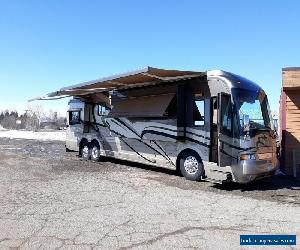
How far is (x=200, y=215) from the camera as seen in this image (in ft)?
22.3

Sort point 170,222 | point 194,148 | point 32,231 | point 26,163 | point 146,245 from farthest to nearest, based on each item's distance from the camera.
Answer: point 26,163 → point 194,148 → point 170,222 → point 32,231 → point 146,245

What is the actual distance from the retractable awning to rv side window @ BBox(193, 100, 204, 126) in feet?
Answer: 2.56

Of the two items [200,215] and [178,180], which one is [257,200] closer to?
[200,215]

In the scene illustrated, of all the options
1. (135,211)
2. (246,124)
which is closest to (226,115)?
(246,124)

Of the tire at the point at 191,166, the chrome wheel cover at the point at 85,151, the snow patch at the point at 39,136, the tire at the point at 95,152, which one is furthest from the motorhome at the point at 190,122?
the snow patch at the point at 39,136

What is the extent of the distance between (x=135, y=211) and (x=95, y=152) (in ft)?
28.1

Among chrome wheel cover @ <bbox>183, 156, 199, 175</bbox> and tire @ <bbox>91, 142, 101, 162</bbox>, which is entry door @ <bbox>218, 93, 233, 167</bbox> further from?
tire @ <bbox>91, 142, 101, 162</bbox>

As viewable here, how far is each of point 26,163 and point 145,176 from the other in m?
4.99

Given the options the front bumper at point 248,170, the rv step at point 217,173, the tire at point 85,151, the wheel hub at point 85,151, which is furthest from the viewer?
the wheel hub at point 85,151

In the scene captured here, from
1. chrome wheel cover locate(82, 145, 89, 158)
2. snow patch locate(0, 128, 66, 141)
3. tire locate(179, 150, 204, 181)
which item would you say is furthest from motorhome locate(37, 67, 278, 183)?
snow patch locate(0, 128, 66, 141)

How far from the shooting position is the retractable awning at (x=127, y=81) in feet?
34.4

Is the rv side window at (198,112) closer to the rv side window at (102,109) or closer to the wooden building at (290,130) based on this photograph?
the wooden building at (290,130)

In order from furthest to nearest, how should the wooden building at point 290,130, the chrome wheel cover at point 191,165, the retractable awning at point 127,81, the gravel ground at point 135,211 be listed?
the wooden building at point 290,130, the chrome wheel cover at point 191,165, the retractable awning at point 127,81, the gravel ground at point 135,211

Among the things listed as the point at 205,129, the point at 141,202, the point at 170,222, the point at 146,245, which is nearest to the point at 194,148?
the point at 205,129
